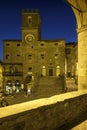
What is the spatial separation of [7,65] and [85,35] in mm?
41753

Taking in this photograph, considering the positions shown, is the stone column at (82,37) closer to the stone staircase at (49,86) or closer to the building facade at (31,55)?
the stone staircase at (49,86)

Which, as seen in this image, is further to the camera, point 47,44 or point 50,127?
point 47,44

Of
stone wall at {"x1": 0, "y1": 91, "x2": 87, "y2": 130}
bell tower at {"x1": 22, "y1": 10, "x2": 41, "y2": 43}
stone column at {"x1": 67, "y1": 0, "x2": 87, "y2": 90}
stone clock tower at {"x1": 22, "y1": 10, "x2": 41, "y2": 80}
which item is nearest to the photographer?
stone wall at {"x1": 0, "y1": 91, "x2": 87, "y2": 130}

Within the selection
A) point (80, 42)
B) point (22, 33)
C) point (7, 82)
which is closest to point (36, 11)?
point (22, 33)

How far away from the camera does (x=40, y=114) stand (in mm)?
3633

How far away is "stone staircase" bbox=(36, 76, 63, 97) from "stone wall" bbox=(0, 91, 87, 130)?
27.6 m

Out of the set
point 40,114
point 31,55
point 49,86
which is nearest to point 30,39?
point 31,55

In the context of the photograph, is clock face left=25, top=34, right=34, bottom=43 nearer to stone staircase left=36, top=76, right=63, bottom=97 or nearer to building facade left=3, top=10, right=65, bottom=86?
building facade left=3, top=10, right=65, bottom=86

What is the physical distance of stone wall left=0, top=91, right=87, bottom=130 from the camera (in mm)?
3059

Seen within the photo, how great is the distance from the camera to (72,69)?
49.5 m

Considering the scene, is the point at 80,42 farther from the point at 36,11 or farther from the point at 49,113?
the point at 36,11

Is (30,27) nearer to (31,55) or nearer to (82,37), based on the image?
(31,55)

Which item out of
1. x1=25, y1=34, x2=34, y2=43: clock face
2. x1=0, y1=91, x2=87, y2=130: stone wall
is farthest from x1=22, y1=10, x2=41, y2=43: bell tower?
x1=0, y1=91, x2=87, y2=130: stone wall

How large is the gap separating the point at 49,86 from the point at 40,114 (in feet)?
110
